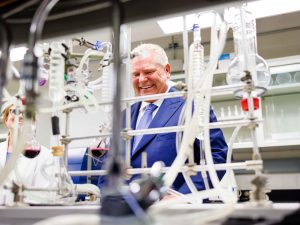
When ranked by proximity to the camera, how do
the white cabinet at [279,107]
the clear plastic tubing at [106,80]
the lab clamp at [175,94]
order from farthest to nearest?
the white cabinet at [279,107], the clear plastic tubing at [106,80], the lab clamp at [175,94]

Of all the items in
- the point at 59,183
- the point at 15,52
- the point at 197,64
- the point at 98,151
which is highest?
the point at 15,52

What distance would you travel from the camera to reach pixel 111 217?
504 mm

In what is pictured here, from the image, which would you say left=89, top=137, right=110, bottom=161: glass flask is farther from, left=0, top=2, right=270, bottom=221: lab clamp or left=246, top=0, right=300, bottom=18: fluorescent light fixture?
left=246, top=0, right=300, bottom=18: fluorescent light fixture

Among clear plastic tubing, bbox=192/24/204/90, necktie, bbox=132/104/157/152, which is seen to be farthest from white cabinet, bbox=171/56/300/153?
clear plastic tubing, bbox=192/24/204/90

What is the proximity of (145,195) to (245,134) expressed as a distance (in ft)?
8.71

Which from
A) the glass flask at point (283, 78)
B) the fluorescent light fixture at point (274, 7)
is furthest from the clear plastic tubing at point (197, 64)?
the glass flask at point (283, 78)

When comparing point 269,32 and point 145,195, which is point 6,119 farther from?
point 269,32

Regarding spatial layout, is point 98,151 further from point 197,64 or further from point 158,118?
point 197,64

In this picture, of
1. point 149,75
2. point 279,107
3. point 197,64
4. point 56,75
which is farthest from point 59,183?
point 279,107

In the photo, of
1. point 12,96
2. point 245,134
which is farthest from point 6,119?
point 245,134

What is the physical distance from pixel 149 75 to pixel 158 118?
34 cm

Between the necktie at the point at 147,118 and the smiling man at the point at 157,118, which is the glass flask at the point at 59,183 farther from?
the necktie at the point at 147,118

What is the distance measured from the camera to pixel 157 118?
5.37 feet

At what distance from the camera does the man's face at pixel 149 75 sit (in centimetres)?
186
